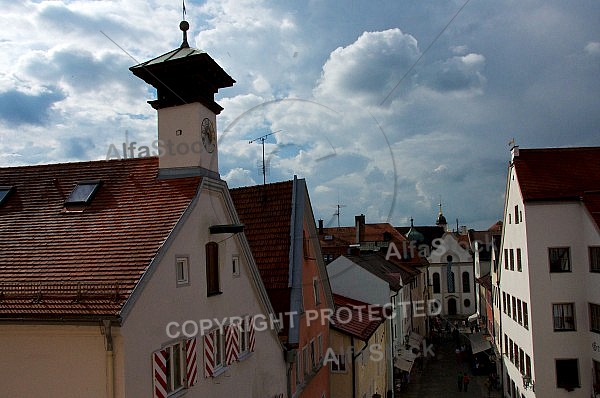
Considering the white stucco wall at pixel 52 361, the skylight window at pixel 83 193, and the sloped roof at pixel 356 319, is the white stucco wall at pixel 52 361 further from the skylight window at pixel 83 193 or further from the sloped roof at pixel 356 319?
the sloped roof at pixel 356 319

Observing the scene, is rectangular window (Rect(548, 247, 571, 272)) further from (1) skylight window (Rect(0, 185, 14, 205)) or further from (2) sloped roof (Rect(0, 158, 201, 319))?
(1) skylight window (Rect(0, 185, 14, 205))

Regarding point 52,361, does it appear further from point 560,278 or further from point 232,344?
point 560,278

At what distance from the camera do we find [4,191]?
599 inches

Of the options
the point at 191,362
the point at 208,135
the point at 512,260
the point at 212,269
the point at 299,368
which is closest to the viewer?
the point at 191,362

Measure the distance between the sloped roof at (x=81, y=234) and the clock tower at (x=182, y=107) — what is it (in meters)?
0.62

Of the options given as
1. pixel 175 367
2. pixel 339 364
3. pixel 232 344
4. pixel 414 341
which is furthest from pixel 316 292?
pixel 414 341

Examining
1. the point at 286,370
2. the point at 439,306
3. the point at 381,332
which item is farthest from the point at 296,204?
the point at 439,306

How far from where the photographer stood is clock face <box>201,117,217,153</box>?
15.5 meters

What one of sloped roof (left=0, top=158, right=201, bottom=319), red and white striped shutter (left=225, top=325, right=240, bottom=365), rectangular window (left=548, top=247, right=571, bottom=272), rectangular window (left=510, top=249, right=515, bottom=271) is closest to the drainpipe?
sloped roof (left=0, top=158, right=201, bottom=319)

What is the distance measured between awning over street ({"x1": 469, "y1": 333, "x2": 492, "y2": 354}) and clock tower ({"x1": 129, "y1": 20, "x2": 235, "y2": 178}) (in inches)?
1754

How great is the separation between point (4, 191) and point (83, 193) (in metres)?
2.90

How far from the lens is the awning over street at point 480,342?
51794 millimetres

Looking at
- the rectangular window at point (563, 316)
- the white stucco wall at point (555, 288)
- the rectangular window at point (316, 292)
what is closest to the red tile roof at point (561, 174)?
the white stucco wall at point (555, 288)

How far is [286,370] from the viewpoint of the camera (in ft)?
66.6
